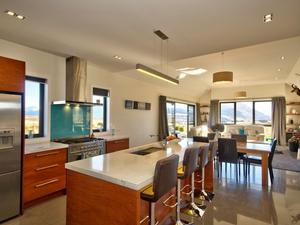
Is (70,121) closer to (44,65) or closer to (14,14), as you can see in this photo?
(44,65)

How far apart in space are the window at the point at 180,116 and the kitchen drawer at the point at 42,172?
5299mm

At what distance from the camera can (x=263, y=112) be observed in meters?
9.94

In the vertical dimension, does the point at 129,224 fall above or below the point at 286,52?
below

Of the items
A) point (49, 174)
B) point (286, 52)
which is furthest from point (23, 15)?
point (286, 52)

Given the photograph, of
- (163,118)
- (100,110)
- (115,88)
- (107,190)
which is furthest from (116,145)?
(163,118)

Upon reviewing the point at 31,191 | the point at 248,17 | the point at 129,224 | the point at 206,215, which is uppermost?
the point at 248,17

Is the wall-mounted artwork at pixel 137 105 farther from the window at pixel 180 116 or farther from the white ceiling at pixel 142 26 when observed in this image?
the white ceiling at pixel 142 26

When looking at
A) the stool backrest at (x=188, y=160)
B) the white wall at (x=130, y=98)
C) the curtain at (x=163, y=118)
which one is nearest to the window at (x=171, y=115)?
the curtain at (x=163, y=118)

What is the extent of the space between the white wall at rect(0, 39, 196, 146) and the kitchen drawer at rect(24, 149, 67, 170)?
68 centimetres

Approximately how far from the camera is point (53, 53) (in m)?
3.81

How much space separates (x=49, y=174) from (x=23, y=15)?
237cm

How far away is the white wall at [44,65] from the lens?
3.26 metres

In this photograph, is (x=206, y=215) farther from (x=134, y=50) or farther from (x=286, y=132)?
(x=286, y=132)

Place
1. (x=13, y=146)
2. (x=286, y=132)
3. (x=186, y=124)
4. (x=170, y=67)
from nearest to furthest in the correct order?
(x=13, y=146) → (x=170, y=67) → (x=286, y=132) → (x=186, y=124)
